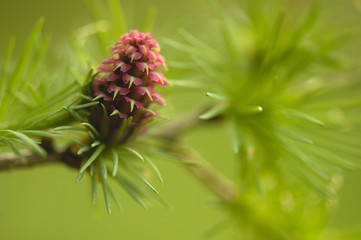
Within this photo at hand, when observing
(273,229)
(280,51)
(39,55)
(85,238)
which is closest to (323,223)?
(273,229)

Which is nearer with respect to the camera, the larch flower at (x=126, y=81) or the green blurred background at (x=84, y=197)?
the larch flower at (x=126, y=81)

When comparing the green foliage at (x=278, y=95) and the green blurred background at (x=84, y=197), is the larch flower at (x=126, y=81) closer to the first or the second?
the green foliage at (x=278, y=95)

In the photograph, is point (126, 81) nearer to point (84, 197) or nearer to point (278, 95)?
point (278, 95)

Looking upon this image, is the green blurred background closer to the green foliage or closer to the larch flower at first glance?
the green foliage

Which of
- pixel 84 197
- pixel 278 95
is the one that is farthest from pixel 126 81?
pixel 84 197

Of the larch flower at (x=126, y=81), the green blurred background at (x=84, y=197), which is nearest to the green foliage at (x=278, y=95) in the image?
the larch flower at (x=126, y=81)

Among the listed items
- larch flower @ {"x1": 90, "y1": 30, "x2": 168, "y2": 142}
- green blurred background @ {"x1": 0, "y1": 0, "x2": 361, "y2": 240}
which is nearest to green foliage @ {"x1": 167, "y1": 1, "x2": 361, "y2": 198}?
larch flower @ {"x1": 90, "y1": 30, "x2": 168, "y2": 142}
